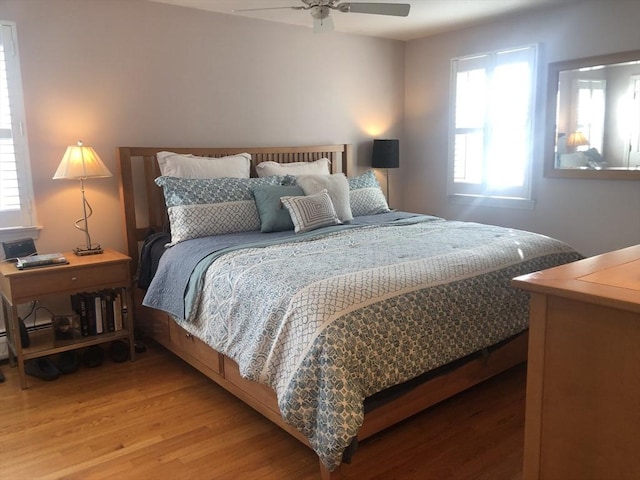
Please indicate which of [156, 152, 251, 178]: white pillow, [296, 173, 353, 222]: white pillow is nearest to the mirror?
[296, 173, 353, 222]: white pillow

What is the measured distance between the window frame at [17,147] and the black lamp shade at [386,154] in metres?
2.93

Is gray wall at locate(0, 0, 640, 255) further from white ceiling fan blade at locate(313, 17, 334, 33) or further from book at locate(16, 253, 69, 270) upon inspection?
white ceiling fan blade at locate(313, 17, 334, 33)

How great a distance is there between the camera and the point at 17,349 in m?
2.86

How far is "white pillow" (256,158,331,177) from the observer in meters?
4.04

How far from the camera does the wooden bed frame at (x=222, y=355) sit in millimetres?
2316

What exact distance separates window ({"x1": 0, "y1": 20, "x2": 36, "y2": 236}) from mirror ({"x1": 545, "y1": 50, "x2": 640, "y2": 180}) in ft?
12.5

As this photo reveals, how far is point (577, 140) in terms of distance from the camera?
4031 mm

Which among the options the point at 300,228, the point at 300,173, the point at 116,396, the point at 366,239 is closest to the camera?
the point at 116,396

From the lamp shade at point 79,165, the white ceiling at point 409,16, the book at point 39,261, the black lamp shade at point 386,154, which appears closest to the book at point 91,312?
the book at point 39,261

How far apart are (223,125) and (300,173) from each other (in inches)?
28.4

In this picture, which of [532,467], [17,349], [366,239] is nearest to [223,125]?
[366,239]

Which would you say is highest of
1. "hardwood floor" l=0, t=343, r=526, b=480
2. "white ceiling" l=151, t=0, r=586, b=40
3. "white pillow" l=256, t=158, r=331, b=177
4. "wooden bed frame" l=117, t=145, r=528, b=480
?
"white ceiling" l=151, t=0, r=586, b=40

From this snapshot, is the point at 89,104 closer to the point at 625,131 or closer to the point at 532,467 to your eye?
the point at 532,467

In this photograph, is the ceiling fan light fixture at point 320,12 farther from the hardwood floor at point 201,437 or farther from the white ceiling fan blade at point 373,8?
the hardwood floor at point 201,437
